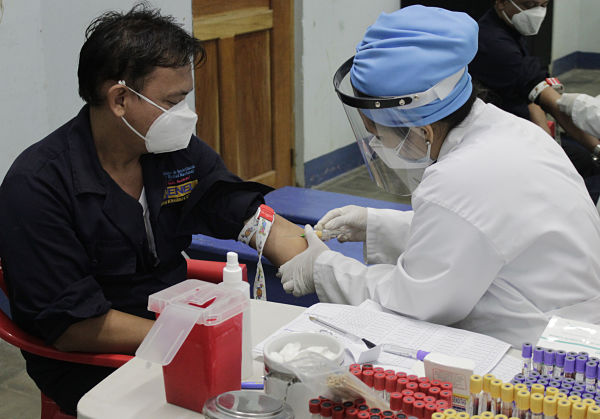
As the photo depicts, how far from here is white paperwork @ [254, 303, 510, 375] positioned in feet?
4.70

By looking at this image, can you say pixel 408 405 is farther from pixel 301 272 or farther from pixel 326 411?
pixel 301 272

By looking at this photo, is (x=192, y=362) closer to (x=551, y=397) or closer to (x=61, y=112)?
(x=551, y=397)

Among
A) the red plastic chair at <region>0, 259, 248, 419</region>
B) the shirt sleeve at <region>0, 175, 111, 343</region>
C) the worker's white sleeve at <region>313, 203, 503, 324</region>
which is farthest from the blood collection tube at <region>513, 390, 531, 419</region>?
the shirt sleeve at <region>0, 175, 111, 343</region>

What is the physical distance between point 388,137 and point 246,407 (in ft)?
2.66

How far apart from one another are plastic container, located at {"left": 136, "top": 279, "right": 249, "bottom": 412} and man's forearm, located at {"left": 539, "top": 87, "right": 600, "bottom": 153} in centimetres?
293

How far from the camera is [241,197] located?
212 cm

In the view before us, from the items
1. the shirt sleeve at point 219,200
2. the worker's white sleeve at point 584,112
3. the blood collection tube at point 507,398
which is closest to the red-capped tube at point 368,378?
the blood collection tube at point 507,398

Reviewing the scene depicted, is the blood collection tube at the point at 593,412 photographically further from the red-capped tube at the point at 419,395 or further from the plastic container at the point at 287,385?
the plastic container at the point at 287,385

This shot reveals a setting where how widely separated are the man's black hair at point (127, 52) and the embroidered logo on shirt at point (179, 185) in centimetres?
29

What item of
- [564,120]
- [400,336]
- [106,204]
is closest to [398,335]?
[400,336]

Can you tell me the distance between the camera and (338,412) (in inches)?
44.1

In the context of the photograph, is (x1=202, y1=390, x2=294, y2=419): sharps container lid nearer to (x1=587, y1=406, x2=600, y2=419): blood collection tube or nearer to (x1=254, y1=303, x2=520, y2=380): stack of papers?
(x1=254, y1=303, x2=520, y2=380): stack of papers

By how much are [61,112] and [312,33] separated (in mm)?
2055

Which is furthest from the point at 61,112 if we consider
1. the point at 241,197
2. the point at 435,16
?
the point at 435,16
